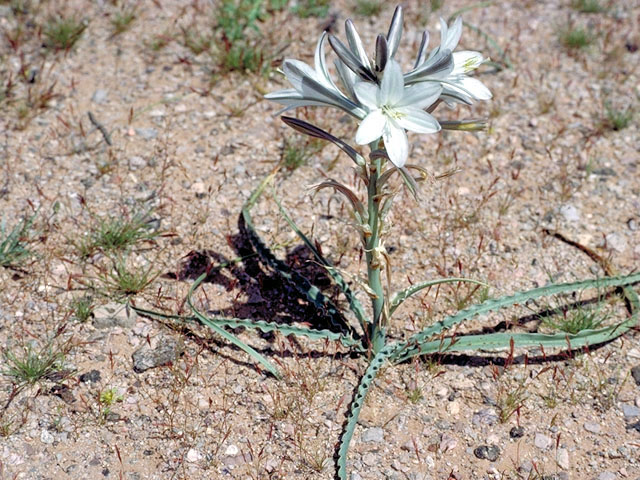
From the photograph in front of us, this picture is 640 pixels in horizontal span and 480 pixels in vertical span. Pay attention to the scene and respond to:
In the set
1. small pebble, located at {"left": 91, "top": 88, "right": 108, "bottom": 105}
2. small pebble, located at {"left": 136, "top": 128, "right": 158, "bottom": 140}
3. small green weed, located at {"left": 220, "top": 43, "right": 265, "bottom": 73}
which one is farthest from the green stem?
small pebble, located at {"left": 91, "top": 88, "right": 108, "bottom": 105}

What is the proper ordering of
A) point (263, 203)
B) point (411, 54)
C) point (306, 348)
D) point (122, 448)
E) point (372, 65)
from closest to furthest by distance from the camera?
point (372, 65) < point (122, 448) < point (306, 348) < point (263, 203) < point (411, 54)

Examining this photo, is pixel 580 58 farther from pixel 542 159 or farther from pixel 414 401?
pixel 414 401

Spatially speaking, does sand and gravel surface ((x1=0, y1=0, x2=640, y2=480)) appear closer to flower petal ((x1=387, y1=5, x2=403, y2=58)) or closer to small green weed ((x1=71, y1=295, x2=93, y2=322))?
small green weed ((x1=71, y1=295, x2=93, y2=322))

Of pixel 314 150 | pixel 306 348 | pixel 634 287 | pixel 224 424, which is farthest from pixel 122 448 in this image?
pixel 634 287


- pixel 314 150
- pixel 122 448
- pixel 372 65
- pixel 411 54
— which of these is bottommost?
pixel 122 448

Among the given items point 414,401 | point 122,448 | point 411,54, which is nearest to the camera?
point 122,448

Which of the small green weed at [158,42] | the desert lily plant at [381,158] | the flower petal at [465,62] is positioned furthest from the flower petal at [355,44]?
the small green weed at [158,42]

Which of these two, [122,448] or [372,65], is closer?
[372,65]

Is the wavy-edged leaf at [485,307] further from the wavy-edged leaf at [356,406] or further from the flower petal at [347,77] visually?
the flower petal at [347,77]

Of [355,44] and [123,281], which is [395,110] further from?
[123,281]
